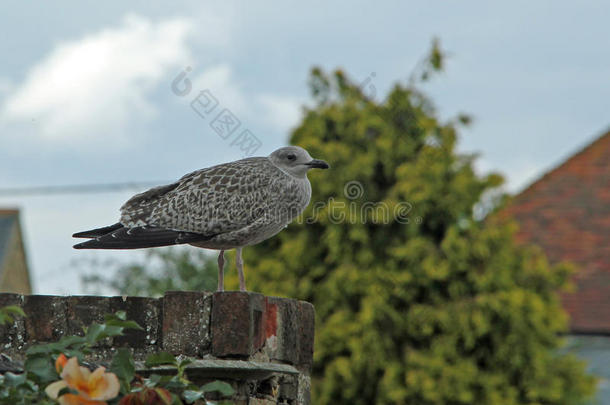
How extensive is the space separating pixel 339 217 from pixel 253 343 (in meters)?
9.38

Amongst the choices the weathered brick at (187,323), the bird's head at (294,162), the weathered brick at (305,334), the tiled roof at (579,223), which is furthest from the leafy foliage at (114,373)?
the tiled roof at (579,223)

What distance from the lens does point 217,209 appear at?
5.89 m

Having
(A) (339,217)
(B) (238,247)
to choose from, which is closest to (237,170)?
(B) (238,247)

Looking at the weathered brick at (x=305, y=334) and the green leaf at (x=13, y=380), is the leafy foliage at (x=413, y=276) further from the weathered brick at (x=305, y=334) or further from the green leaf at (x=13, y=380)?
the green leaf at (x=13, y=380)

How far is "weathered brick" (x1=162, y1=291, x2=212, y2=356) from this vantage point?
16.8 feet

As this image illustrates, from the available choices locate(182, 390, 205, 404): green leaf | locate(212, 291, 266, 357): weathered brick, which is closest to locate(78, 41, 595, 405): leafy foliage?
locate(212, 291, 266, 357): weathered brick

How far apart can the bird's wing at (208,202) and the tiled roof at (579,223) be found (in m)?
13.9

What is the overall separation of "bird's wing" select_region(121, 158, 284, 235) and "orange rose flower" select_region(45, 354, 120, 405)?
6.24ft

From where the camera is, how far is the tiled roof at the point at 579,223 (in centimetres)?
1903

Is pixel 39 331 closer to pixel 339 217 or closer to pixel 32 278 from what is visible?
pixel 339 217

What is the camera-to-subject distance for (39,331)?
5113mm

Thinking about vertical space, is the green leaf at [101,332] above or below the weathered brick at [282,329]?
below

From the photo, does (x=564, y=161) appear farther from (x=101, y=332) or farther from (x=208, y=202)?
(x=101, y=332)

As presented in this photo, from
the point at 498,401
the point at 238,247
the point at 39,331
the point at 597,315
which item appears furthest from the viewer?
the point at 597,315
